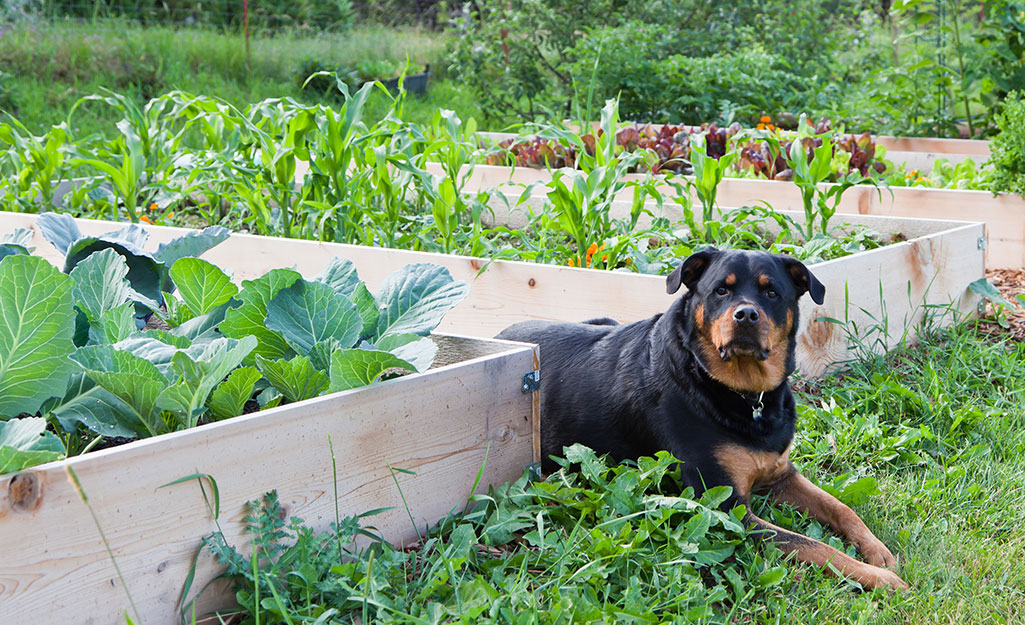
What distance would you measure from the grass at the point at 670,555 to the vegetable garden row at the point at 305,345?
13 centimetres

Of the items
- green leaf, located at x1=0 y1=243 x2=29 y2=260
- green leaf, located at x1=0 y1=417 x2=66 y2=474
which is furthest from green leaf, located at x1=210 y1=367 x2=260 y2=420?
green leaf, located at x1=0 y1=243 x2=29 y2=260

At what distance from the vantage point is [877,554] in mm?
2277

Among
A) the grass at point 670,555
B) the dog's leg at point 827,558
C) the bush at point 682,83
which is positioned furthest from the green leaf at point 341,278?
the bush at point 682,83

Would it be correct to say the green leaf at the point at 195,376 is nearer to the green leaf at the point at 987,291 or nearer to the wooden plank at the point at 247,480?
the wooden plank at the point at 247,480

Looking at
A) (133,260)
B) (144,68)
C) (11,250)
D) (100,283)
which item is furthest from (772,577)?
(144,68)

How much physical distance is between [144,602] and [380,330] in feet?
2.97

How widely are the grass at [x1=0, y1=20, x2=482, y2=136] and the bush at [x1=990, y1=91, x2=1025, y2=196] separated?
703 cm

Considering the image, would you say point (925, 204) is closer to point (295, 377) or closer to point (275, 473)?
point (295, 377)

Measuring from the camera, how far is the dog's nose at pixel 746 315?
238 cm

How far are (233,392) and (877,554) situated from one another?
1.58 meters

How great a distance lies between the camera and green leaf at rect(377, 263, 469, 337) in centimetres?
236

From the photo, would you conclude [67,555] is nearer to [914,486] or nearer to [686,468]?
[686,468]

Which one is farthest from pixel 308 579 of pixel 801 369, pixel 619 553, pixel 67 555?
pixel 801 369

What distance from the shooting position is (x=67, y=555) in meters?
1.63
